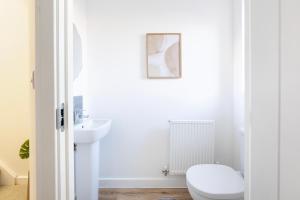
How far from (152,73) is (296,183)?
6.52ft

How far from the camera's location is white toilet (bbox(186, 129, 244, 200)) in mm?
1551

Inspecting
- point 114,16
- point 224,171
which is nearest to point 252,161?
point 224,171

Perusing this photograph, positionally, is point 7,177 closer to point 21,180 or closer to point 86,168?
point 21,180

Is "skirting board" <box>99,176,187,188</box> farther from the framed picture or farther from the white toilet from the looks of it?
the framed picture

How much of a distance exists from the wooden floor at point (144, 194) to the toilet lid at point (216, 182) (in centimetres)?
62

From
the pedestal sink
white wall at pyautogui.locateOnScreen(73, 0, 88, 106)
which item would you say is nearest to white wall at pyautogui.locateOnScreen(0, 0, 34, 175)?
white wall at pyautogui.locateOnScreen(73, 0, 88, 106)

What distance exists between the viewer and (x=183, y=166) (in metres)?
2.47

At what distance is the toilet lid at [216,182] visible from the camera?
155cm

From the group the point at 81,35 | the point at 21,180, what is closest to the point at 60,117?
the point at 81,35

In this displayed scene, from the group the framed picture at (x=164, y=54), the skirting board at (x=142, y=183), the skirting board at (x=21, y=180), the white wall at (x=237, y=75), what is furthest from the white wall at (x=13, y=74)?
the white wall at (x=237, y=75)

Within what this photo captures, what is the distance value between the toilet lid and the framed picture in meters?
1.05

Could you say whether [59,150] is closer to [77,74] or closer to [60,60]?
[60,60]

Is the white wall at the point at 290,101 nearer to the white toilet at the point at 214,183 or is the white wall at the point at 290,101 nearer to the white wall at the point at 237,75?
the white toilet at the point at 214,183

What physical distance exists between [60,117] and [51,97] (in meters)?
0.07
